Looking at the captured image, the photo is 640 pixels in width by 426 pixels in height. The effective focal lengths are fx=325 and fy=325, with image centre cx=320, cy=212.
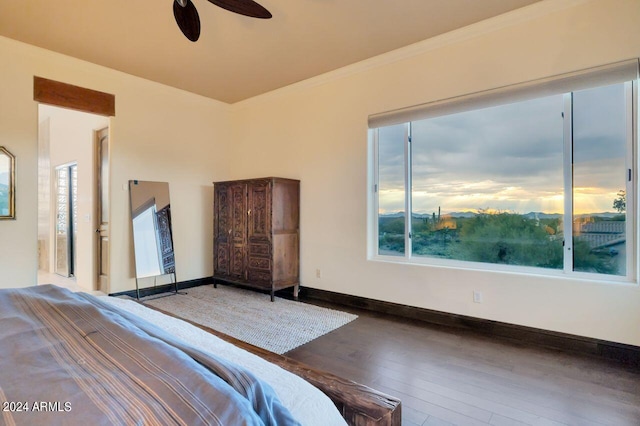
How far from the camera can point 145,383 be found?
2.79ft

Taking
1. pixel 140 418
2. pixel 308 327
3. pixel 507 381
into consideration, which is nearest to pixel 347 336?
pixel 308 327

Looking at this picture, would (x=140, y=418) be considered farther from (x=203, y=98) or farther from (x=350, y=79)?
(x=203, y=98)

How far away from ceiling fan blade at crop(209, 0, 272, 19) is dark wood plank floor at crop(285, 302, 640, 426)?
2.66 metres

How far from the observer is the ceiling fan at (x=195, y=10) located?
2.29m

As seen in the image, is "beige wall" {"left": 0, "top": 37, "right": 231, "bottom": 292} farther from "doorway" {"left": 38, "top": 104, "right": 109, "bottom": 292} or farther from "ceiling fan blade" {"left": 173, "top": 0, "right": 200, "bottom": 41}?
"ceiling fan blade" {"left": 173, "top": 0, "right": 200, "bottom": 41}

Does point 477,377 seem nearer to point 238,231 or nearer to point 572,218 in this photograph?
point 572,218

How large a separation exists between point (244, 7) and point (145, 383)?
8.02 feet

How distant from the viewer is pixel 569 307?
2713mm

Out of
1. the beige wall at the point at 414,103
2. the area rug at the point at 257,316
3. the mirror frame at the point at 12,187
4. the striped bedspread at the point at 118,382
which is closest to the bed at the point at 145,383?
the striped bedspread at the point at 118,382

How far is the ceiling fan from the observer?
229 cm

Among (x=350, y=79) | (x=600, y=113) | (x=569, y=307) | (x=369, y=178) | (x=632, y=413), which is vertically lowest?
(x=632, y=413)

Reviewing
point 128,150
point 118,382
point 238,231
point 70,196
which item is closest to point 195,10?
point 118,382

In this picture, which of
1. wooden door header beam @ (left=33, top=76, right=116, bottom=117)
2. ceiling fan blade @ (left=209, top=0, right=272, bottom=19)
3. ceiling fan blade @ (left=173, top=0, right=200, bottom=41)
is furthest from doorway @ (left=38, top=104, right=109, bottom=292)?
ceiling fan blade @ (left=209, top=0, right=272, bottom=19)

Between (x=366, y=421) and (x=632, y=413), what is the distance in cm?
195
